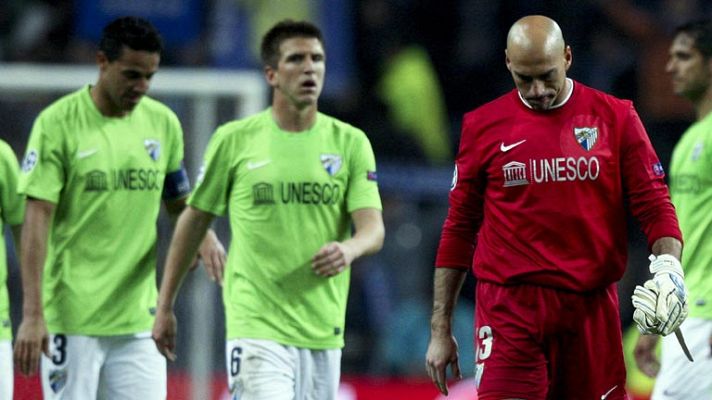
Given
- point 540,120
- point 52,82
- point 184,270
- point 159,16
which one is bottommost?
point 184,270

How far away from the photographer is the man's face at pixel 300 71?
748 cm

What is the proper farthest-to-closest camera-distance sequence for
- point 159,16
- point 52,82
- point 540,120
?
point 159,16
point 52,82
point 540,120

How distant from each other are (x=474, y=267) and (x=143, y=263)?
208 cm

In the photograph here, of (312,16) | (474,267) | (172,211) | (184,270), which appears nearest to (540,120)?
(474,267)

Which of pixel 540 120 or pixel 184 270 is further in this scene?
pixel 184 270

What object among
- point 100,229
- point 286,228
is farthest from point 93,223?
point 286,228

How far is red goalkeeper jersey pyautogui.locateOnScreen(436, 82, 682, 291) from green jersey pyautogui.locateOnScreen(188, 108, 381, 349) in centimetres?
140

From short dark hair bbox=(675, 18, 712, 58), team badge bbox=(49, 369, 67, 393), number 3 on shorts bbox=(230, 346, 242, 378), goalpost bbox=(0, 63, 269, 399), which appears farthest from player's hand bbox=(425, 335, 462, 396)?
goalpost bbox=(0, 63, 269, 399)

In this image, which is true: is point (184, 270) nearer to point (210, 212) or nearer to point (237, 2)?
point (210, 212)

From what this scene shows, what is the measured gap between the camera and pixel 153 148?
7734 millimetres

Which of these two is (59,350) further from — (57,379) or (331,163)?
(331,163)

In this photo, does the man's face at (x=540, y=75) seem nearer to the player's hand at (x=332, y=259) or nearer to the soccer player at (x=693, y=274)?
the player's hand at (x=332, y=259)

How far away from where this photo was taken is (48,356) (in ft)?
24.1

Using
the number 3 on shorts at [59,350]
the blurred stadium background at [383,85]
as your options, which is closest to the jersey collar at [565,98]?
the number 3 on shorts at [59,350]
